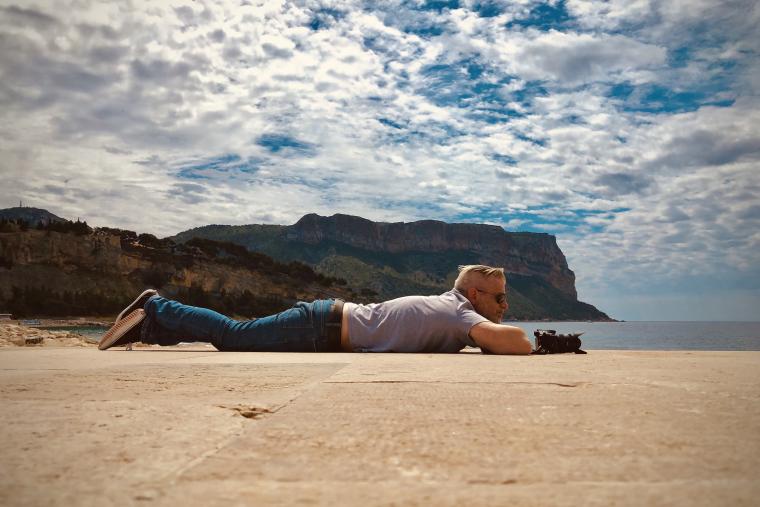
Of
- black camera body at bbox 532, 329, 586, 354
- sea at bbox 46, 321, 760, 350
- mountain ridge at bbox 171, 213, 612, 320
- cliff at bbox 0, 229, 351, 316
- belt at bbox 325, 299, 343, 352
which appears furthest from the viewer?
mountain ridge at bbox 171, 213, 612, 320

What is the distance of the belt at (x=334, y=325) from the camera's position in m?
4.67

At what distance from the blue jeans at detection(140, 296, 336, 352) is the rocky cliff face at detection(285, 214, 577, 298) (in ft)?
393

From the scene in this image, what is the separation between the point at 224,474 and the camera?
3.35 ft

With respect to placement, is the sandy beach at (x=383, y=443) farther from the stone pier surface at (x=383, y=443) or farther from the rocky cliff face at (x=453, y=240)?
the rocky cliff face at (x=453, y=240)

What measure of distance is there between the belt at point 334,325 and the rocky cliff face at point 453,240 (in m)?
120

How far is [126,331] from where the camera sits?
4.98 m

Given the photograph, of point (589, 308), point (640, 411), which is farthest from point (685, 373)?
point (589, 308)

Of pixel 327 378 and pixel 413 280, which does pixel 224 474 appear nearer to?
pixel 327 378

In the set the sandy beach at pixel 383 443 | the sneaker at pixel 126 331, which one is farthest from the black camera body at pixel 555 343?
the sneaker at pixel 126 331

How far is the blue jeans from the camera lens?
Result: 15.5 feet

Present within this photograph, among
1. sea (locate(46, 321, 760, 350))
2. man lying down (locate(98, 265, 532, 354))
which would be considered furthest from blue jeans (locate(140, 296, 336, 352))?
sea (locate(46, 321, 760, 350))

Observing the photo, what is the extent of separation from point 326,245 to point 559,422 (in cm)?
12815

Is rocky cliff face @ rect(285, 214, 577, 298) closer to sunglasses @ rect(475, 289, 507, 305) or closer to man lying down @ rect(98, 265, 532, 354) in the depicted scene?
man lying down @ rect(98, 265, 532, 354)

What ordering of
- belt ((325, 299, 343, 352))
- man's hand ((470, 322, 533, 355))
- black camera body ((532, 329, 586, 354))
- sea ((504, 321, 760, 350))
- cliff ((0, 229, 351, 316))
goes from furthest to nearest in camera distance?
cliff ((0, 229, 351, 316)) < sea ((504, 321, 760, 350)) < black camera body ((532, 329, 586, 354)) < belt ((325, 299, 343, 352)) < man's hand ((470, 322, 533, 355))
